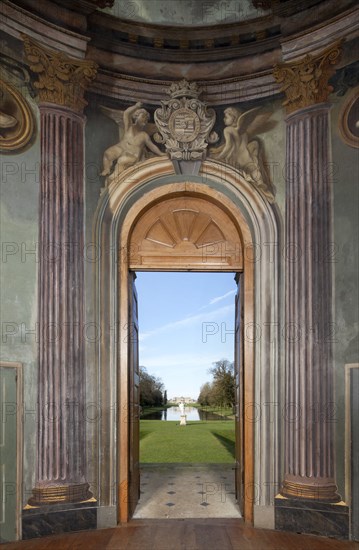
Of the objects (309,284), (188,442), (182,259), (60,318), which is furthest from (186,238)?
(188,442)

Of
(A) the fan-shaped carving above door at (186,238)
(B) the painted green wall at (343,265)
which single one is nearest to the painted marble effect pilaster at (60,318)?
(A) the fan-shaped carving above door at (186,238)

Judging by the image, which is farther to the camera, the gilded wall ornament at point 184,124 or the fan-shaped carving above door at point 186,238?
the fan-shaped carving above door at point 186,238

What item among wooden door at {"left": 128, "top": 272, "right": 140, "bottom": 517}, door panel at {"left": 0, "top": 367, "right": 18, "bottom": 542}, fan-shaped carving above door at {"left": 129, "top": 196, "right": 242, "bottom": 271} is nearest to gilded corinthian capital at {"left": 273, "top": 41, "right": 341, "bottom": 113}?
fan-shaped carving above door at {"left": 129, "top": 196, "right": 242, "bottom": 271}

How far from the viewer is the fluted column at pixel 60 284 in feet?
21.1

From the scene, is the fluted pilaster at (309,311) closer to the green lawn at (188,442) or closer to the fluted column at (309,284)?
the fluted column at (309,284)

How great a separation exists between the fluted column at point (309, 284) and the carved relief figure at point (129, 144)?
1724 millimetres

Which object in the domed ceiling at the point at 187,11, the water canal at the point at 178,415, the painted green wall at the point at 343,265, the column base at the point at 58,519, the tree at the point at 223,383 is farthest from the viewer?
the water canal at the point at 178,415

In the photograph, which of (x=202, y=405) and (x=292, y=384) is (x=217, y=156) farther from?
(x=202, y=405)

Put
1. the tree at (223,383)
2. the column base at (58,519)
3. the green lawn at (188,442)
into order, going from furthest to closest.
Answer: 1. the tree at (223,383)
2. the green lawn at (188,442)
3. the column base at (58,519)

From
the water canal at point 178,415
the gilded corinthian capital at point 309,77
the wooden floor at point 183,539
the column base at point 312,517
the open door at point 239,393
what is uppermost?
the gilded corinthian capital at point 309,77

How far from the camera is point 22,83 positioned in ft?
21.8

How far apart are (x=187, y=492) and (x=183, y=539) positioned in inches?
83.0

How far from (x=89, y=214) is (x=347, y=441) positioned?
3.96 m

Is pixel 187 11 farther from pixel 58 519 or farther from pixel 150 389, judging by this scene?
pixel 150 389
